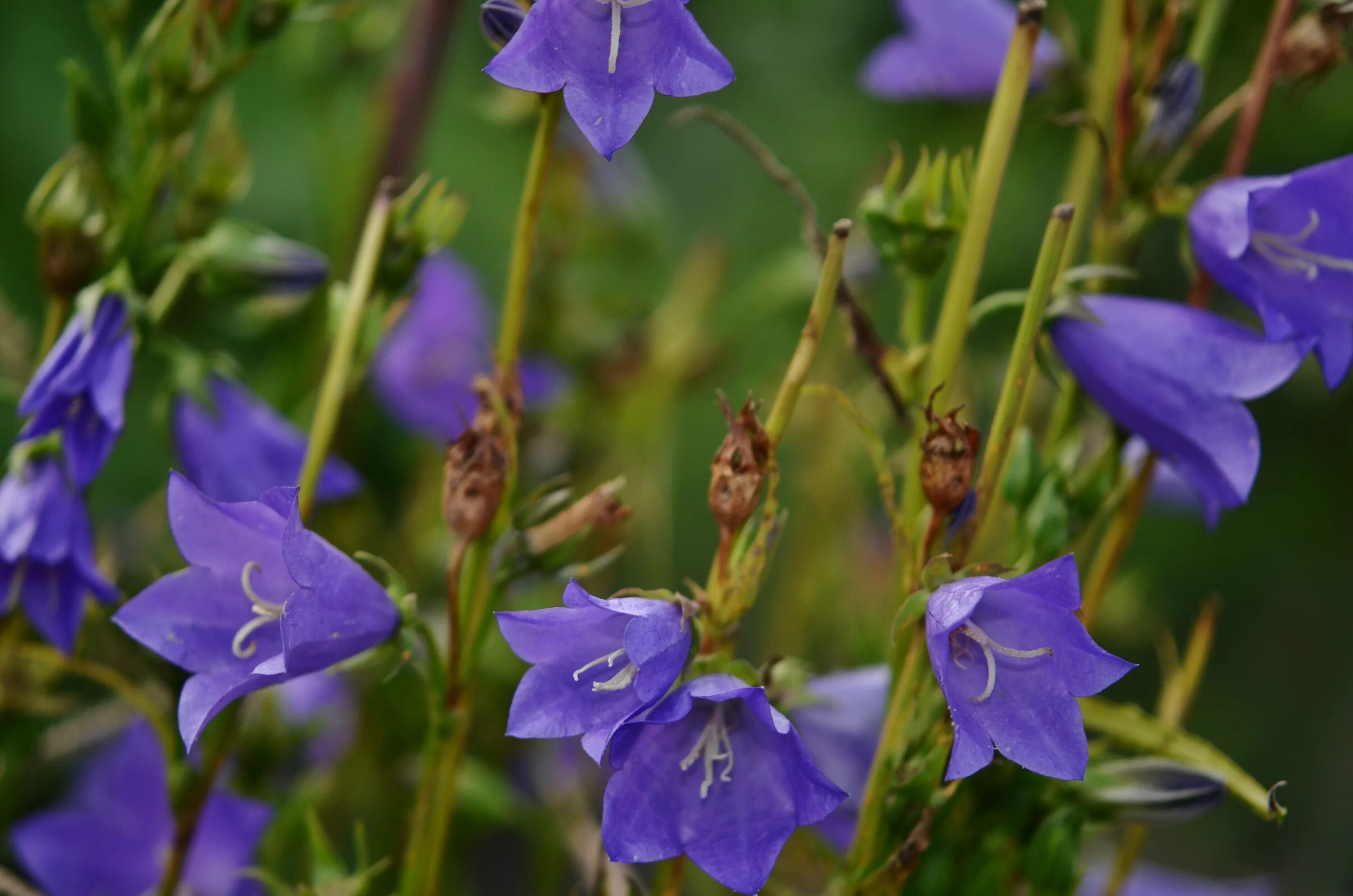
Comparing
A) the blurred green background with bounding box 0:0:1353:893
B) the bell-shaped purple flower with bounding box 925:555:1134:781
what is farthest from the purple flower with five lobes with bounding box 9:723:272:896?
the bell-shaped purple flower with bounding box 925:555:1134:781

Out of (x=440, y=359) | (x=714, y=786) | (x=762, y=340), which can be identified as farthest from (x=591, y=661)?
(x=762, y=340)

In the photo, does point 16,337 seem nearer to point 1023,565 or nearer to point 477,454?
point 477,454

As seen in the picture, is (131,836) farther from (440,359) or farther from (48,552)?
(440,359)

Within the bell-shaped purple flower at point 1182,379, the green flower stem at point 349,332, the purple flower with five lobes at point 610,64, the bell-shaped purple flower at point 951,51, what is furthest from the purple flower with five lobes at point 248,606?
the bell-shaped purple flower at point 951,51

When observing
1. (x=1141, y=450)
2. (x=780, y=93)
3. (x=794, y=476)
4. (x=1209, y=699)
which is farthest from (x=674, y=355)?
(x=1209, y=699)

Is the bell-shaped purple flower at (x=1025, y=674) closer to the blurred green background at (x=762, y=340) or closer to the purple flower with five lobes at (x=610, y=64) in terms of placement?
the purple flower with five lobes at (x=610, y=64)

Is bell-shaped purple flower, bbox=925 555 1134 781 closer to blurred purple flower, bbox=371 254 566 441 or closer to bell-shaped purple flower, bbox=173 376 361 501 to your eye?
bell-shaped purple flower, bbox=173 376 361 501
